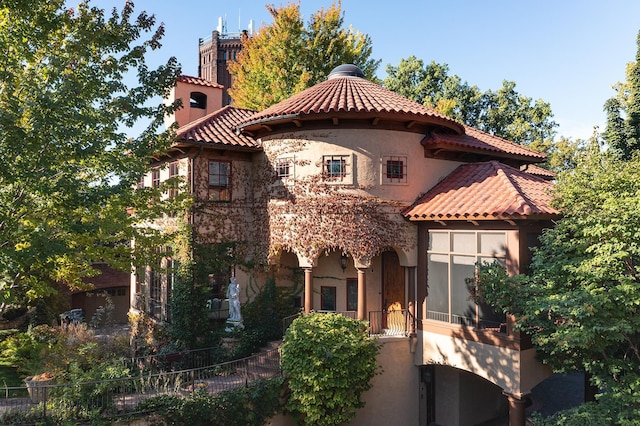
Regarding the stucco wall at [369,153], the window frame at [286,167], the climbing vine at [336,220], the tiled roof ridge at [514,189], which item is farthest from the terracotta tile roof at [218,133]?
the tiled roof ridge at [514,189]

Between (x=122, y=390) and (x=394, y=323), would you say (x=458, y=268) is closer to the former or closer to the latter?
(x=394, y=323)

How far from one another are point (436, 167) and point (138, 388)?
1156 centimetres

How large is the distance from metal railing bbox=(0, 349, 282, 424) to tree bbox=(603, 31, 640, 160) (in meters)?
14.2

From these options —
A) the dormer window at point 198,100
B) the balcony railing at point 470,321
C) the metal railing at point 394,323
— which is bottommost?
the metal railing at point 394,323

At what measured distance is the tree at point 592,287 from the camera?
29.9 feet

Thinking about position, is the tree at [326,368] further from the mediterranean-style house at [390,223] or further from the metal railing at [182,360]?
the metal railing at [182,360]

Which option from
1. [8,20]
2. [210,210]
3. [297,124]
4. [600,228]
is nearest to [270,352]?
[210,210]

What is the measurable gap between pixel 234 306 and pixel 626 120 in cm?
1557

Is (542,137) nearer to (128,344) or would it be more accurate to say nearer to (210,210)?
(210,210)

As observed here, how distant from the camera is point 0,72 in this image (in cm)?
795

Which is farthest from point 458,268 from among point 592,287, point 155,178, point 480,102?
point 480,102

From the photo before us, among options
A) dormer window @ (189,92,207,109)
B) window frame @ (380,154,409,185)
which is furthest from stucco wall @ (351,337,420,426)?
dormer window @ (189,92,207,109)

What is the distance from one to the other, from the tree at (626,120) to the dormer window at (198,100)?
17.2m

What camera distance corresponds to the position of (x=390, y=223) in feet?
46.3
